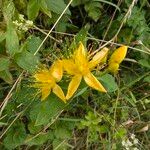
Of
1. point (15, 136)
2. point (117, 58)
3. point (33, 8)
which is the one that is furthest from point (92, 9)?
point (15, 136)

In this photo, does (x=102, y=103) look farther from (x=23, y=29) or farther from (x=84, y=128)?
(x=23, y=29)

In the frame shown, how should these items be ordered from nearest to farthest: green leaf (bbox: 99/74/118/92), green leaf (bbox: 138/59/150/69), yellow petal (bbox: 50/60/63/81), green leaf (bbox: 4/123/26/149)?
yellow petal (bbox: 50/60/63/81) → green leaf (bbox: 99/74/118/92) → green leaf (bbox: 4/123/26/149) → green leaf (bbox: 138/59/150/69)

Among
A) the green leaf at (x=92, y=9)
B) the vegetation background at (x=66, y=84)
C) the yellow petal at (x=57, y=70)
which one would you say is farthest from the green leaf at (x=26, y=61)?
the green leaf at (x=92, y=9)

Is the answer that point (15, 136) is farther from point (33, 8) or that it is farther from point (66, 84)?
point (33, 8)

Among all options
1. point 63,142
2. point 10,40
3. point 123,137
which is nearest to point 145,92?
point 123,137

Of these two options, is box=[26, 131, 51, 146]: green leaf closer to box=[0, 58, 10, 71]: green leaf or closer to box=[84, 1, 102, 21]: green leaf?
box=[0, 58, 10, 71]: green leaf

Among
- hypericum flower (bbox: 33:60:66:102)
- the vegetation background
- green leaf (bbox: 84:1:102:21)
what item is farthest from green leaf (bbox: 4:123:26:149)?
green leaf (bbox: 84:1:102:21)

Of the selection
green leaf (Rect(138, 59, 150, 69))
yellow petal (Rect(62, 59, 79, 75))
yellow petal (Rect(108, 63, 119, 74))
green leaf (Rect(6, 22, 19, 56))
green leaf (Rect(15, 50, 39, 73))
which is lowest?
green leaf (Rect(138, 59, 150, 69))
